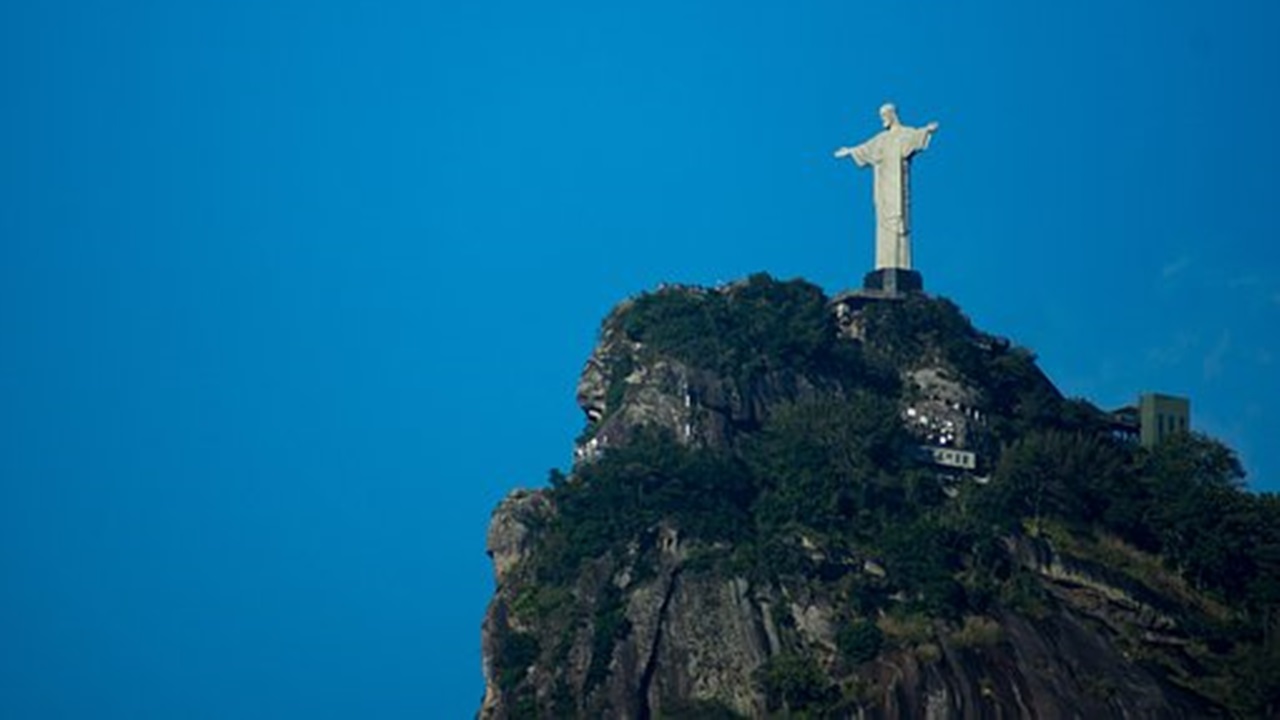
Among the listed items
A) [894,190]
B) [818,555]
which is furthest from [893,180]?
[818,555]

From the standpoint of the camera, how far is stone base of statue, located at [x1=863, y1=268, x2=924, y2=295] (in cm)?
8425

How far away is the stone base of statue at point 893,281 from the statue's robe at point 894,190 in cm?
26

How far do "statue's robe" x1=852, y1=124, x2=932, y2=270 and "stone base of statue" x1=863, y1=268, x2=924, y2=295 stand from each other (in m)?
0.26

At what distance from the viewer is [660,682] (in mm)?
71312

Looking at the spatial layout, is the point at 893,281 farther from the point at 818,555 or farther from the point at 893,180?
the point at 818,555

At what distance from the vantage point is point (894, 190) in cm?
8500

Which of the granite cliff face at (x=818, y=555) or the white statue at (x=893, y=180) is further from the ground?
the white statue at (x=893, y=180)

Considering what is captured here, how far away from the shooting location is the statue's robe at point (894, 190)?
8475 centimetres

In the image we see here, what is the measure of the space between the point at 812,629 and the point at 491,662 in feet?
27.4

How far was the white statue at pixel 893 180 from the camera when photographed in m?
84.8

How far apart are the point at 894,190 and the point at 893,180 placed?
0.39 m

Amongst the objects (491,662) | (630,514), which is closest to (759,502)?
(630,514)

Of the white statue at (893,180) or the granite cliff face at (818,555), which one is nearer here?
the granite cliff face at (818,555)

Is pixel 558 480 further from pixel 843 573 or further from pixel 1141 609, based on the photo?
pixel 1141 609
